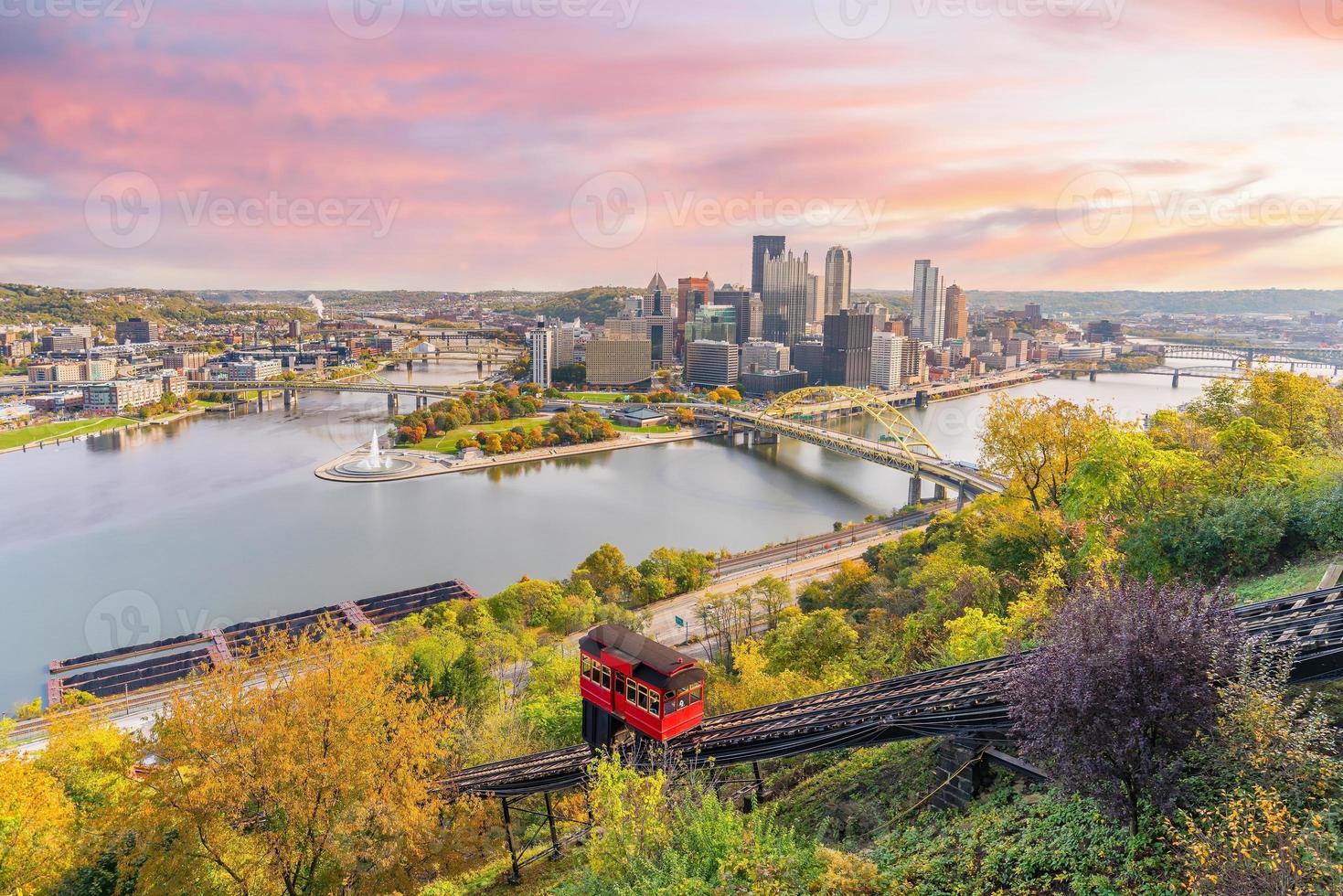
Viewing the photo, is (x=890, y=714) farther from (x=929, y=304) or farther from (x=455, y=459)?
(x=929, y=304)

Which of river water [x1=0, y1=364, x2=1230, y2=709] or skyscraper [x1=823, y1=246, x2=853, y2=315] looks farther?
skyscraper [x1=823, y1=246, x2=853, y2=315]

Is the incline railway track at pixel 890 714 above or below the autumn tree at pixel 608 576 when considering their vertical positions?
above

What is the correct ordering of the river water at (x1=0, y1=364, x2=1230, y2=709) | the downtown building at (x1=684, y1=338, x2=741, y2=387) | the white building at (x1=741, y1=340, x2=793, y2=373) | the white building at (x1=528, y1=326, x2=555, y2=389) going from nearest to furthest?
the river water at (x1=0, y1=364, x2=1230, y2=709)
the white building at (x1=528, y1=326, x2=555, y2=389)
the downtown building at (x1=684, y1=338, x2=741, y2=387)
the white building at (x1=741, y1=340, x2=793, y2=373)

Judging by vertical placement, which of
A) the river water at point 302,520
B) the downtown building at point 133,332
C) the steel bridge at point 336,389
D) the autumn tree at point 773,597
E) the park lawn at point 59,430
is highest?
the downtown building at point 133,332

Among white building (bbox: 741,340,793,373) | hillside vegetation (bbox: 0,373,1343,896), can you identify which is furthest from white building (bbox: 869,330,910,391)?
hillside vegetation (bbox: 0,373,1343,896)

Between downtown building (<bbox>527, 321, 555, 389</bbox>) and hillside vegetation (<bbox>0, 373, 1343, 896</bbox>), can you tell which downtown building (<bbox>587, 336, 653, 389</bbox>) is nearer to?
downtown building (<bbox>527, 321, 555, 389</bbox>)

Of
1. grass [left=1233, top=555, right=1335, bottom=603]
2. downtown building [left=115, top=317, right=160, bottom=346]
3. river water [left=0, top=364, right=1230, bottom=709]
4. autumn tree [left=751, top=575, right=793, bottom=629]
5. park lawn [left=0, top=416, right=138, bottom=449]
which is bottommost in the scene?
river water [left=0, top=364, right=1230, bottom=709]

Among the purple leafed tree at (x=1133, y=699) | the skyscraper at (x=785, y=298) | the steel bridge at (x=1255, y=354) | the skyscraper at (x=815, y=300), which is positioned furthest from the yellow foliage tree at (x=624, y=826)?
the skyscraper at (x=815, y=300)

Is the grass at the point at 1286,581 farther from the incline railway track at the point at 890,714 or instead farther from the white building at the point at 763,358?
the white building at the point at 763,358
